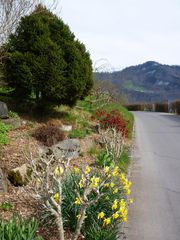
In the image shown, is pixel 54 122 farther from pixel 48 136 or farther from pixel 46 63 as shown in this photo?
pixel 48 136

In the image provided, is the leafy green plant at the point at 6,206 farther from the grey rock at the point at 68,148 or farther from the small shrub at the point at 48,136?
the small shrub at the point at 48,136

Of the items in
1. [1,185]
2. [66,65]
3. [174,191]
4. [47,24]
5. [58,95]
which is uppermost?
[47,24]

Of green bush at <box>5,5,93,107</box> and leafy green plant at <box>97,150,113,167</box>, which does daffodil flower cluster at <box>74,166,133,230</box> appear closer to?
leafy green plant at <box>97,150,113,167</box>

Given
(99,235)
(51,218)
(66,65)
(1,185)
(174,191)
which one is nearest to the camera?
(99,235)

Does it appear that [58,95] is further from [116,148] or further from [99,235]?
[99,235]

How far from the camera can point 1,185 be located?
6.05 meters

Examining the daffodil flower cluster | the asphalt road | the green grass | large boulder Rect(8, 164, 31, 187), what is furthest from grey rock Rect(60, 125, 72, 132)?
the daffodil flower cluster

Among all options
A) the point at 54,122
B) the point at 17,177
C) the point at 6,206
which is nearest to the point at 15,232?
the point at 6,206

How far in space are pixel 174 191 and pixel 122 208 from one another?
3404 mm

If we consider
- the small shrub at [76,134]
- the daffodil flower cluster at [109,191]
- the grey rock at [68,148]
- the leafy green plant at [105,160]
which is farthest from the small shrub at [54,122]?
the daffodil flower cluster at [109,191]

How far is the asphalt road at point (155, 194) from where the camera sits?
5.62 m

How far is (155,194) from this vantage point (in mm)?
7562

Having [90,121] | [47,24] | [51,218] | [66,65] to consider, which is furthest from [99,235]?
[90,121]

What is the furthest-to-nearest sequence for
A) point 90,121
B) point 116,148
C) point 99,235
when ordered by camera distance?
1. point 90,121
2. point 116,148
3. point 99,235
